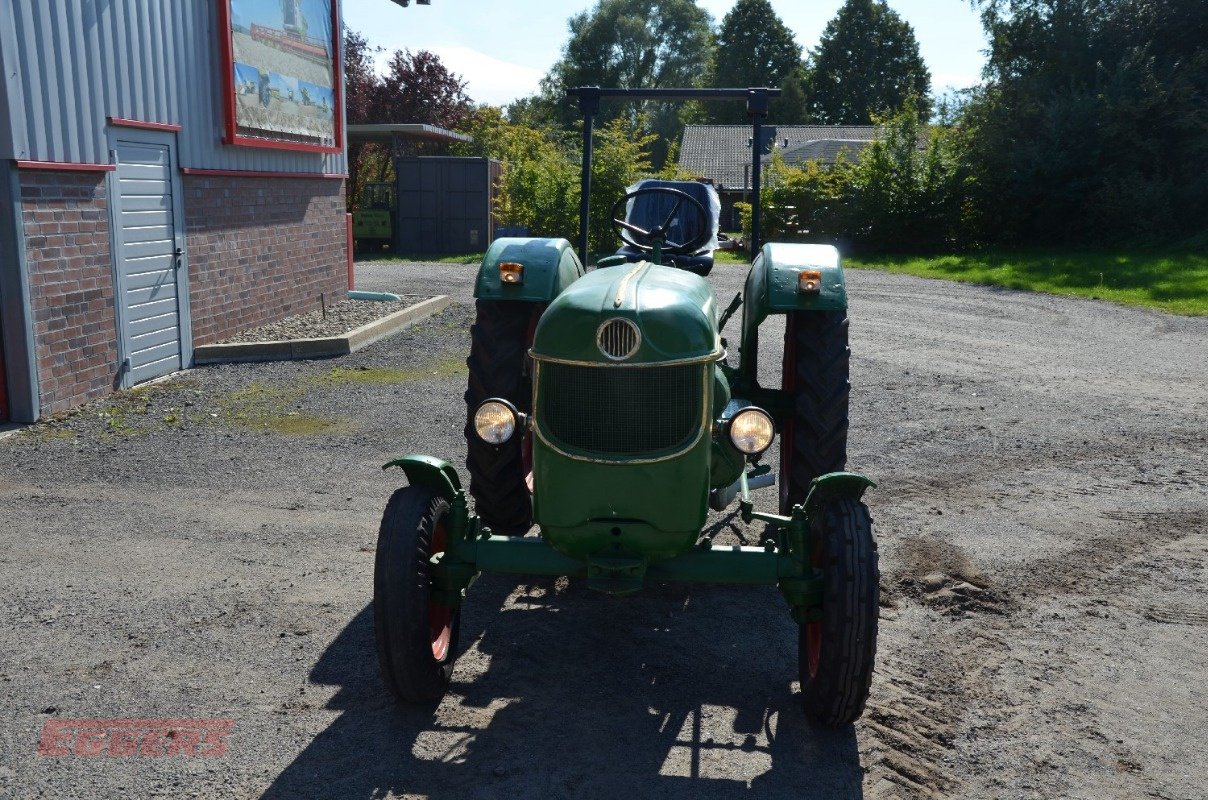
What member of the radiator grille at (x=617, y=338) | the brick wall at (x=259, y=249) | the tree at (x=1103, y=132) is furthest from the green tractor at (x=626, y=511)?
the tree at (x=1103, y=132)

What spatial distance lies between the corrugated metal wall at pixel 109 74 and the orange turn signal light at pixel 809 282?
581 centimetres

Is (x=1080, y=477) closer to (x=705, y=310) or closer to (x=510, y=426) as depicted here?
(x=705, y=310)

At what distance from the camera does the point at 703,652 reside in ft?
14.6

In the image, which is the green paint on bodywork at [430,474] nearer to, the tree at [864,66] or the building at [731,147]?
the building at [731,147]

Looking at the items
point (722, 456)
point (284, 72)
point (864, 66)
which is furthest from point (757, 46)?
point (722, 456)

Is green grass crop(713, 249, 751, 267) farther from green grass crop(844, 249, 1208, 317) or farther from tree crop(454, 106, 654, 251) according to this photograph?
tree crop(454, 106, 654, 251)

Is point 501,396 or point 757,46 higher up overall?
point 757,46

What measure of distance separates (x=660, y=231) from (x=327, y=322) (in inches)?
329

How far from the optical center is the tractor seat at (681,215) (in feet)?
20.4

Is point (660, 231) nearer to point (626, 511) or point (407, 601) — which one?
point (626, 511)

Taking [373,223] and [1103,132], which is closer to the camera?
[1103,132]

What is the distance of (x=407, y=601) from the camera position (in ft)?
12.3

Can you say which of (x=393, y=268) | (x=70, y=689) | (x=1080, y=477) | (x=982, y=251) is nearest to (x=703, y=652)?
(x=70, y=689)

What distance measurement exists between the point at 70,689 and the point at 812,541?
8.74ft
